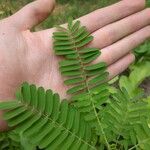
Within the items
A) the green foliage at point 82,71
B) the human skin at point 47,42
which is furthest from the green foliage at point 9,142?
the green foliage at point 82,71

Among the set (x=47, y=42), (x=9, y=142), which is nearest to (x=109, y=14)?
(x=47, y=42)

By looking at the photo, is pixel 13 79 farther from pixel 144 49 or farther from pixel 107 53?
pixel 144 49

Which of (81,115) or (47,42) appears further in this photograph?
(47,42)

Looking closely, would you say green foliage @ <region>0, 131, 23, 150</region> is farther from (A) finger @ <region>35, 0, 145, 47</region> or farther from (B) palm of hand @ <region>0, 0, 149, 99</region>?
(A) finger @ <region>35, 0, 145, 47</region>

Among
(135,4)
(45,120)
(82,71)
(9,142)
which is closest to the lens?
(45,120)

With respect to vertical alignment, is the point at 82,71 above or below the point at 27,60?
below

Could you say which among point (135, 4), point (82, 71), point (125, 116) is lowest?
point (125, 116)

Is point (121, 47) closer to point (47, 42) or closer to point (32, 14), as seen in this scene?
point (47, 42)
